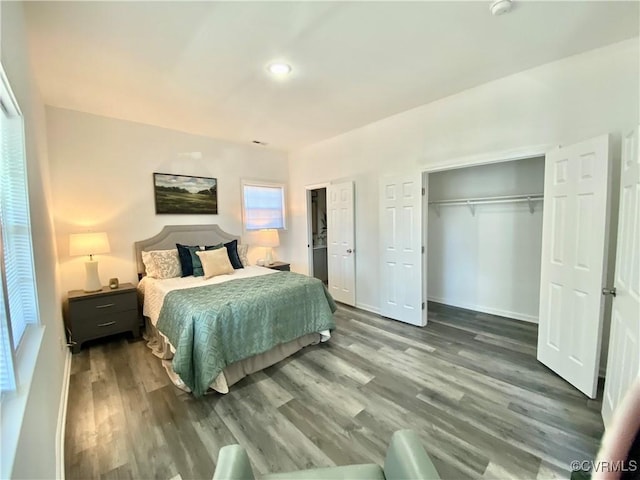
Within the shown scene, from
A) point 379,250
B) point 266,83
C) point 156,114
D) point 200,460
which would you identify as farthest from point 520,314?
point 156,114

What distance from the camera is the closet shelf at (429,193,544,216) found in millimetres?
3422

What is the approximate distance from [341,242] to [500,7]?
327cm

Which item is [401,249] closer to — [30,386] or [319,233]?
[319,233]

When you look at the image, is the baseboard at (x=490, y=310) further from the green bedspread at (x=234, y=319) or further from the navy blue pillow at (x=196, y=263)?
the navy blue pillow at (x=196, y=263)

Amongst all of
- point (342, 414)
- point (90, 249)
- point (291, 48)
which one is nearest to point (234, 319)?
point (342, 414)

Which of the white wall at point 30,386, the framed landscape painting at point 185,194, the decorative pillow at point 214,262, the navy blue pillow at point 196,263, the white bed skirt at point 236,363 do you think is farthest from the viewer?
the framed landscape painting at point 185,194

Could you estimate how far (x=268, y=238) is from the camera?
482 cm

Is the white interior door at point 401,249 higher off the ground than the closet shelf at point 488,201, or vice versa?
the closet shelf at point 488,201

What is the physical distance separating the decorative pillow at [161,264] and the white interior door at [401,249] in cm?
282

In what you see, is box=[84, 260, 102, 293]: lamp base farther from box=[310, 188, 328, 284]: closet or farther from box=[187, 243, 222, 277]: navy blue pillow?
box=[310, 188, 328, 284]: closet

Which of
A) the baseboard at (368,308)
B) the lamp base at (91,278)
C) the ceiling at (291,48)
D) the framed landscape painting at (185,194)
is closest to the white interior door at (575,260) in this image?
the ceiling at (291,48)

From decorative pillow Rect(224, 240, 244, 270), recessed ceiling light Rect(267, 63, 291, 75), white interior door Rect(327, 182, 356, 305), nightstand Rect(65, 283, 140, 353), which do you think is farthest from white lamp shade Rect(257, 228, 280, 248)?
recessed ceiling light Rect(267, 63, 291, 75)

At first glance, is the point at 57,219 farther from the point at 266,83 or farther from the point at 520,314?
the point at 520,314

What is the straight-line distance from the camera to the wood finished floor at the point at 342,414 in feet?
5.41
